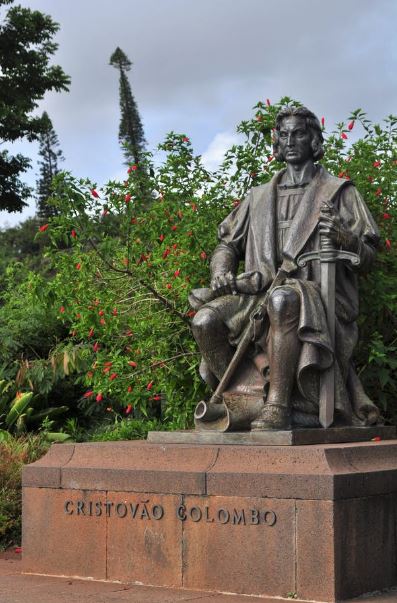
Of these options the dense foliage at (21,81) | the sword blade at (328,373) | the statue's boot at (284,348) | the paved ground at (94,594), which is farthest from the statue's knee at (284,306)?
the dense foliage at (21,81)

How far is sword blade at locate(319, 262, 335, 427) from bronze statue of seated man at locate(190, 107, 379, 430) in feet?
0.13

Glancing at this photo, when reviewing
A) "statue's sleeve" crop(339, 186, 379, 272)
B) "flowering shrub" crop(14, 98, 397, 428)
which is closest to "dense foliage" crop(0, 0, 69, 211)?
"flowering shrub" crop(14, 98, 397, 428)

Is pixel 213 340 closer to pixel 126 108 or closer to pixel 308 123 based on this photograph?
pixel 308 123

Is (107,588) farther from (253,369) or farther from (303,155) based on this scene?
(303,155)

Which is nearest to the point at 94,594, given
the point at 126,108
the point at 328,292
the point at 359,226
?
the point at 328,292

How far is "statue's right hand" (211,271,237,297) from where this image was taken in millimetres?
8242

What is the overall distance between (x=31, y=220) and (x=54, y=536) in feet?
120

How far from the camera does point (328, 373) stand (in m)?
7.72

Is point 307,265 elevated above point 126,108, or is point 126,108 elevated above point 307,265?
point 126,108

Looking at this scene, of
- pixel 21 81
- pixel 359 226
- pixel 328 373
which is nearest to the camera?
pixel 328 373

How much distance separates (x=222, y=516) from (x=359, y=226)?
2.39 meters

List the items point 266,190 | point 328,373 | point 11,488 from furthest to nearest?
Result: point 11,488 → point 266,190 → point 328,373

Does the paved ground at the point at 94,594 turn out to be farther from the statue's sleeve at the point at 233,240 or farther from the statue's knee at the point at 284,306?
the statue's sleeve at the point at 233,240

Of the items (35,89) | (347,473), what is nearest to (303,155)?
(347,473)
